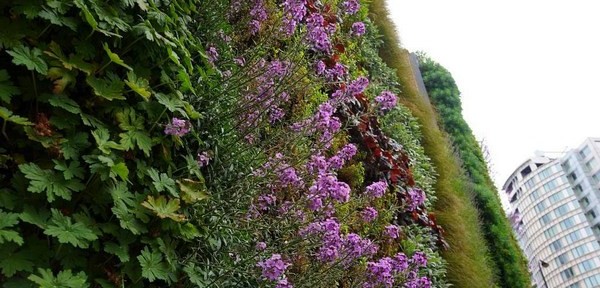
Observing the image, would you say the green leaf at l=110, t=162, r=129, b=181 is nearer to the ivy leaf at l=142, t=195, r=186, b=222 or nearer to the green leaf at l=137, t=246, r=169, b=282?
the ivy leaf at l=142, t=195, r=186, b=222

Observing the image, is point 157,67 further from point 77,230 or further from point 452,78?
point 452,78

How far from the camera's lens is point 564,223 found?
70.9 metres

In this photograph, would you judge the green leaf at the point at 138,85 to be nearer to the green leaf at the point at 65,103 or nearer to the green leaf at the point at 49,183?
the green leaf at the point at 65,103

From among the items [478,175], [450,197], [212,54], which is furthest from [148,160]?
[478,175]

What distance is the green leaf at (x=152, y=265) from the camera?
4.99 feet

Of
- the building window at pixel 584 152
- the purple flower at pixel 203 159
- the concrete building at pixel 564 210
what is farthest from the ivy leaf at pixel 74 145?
the building window at pixel 584 152

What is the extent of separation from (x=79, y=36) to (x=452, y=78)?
10639 millimetres

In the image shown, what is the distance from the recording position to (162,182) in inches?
67.1

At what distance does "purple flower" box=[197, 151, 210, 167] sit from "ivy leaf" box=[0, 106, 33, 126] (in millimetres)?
703

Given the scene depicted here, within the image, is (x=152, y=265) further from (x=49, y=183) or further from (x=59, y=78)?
(x=59, y=78)

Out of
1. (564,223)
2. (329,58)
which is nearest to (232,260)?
(329,58)

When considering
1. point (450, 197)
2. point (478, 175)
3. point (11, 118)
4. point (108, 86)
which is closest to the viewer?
point (11, 118)

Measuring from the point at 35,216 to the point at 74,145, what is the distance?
0.26 metres

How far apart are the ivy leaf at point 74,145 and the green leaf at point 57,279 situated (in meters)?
0.36
